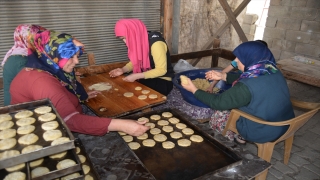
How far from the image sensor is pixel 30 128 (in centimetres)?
173

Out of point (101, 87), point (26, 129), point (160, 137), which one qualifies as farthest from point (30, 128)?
point (101, 87)

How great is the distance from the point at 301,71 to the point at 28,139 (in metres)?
4.08

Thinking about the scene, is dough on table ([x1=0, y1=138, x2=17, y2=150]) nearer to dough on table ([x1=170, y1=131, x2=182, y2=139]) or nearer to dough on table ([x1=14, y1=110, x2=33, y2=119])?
dough on table ([x1=14, y1=110, x2=33, y2=119])

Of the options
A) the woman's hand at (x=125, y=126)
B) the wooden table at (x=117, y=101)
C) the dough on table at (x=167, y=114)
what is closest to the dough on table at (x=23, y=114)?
the woman's hand at (x=125, y=126)

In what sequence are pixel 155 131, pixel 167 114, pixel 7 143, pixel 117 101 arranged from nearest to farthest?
pixel 7 143, pixel 155 131, pixel 167 114, pixel 117 101

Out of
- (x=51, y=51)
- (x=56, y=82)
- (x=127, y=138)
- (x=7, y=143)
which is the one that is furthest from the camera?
(x=127, y=138)

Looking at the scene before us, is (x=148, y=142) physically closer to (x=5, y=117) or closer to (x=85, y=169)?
(x=85, y=169)

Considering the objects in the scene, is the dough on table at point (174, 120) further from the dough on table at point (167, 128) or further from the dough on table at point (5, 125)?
the dough on table at point (5, 125)

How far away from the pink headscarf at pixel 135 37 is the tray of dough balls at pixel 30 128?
6.32 feet

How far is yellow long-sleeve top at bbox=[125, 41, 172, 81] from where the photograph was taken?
3.45 m

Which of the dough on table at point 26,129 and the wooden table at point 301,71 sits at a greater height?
the dough on table at point 26,129

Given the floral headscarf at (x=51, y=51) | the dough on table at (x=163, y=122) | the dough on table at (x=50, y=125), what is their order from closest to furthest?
the dough on table at (x=50, y=125), the floral headscarf at (x=51, y=51), the dough on table at (x=163, y=122)

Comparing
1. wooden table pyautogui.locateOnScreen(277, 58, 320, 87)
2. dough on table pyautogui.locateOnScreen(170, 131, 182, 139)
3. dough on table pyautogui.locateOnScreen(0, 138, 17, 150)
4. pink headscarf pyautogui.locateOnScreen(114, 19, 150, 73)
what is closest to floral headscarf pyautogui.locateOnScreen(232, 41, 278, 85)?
dough on table pyautogui.locateOnScreen(170, 131, 182, 139)

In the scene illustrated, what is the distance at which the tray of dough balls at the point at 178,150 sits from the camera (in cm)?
188
